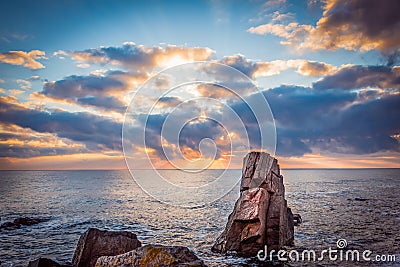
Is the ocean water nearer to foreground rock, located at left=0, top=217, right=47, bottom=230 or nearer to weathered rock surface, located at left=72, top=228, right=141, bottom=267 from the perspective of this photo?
foreground rock, located at left=0, top=217, right=47, bottom=230

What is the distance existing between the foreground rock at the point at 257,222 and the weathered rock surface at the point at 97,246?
9.44 m

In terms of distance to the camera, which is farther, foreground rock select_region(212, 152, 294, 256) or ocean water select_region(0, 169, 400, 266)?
ocean water select_region(0, 169, 400, 266)

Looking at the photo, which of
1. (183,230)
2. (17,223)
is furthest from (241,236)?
(17,223)

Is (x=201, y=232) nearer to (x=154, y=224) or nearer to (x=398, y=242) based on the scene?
(x=154, y=224)

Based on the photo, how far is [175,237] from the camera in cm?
3338

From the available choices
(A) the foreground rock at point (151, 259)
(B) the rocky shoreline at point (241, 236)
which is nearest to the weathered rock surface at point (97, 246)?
(B) the rocky shoreline at point (241, 236)

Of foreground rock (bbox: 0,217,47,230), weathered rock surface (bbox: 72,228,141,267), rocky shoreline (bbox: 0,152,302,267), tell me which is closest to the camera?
rocky shoreline (bbox: 0,152,302,267)

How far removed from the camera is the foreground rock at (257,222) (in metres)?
25.4

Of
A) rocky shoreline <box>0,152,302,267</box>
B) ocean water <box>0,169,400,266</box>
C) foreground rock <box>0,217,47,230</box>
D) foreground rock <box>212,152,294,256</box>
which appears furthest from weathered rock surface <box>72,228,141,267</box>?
foreground rock <box>0,217,47,230</box>

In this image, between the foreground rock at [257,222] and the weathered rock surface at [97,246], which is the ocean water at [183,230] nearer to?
the foreground rock at [257,222]

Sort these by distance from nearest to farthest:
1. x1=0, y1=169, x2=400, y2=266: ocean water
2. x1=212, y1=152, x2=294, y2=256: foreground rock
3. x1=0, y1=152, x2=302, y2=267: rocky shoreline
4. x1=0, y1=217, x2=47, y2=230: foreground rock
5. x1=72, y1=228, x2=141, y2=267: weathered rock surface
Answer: x1=0, y1=152, x2=302, y2=267: rocky shoreline, x1=72, y1=228, x2=141, y2=267: weathered rock surface, x1=212, y1=152, x2=294, y2=256: foreground rock, x1=0, y1=169, x2=400, y2=266: ocean water, x1=0, y1=217, x2=47, y2=230: foreground rock

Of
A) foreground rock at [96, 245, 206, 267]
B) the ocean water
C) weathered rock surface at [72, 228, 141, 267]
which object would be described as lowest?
the ocean water

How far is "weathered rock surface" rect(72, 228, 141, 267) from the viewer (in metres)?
19.8

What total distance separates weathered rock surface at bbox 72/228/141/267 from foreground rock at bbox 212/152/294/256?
9.44m
